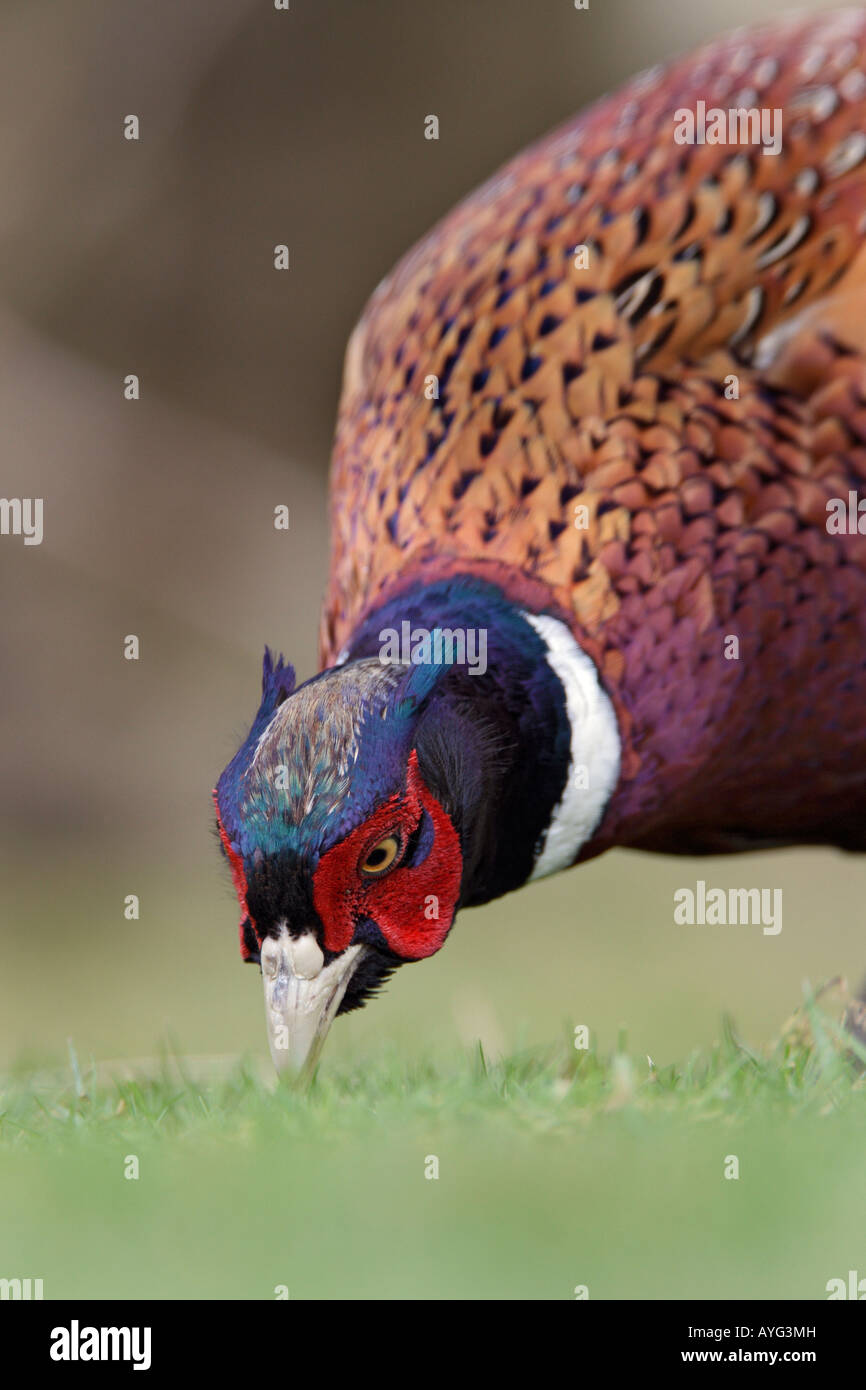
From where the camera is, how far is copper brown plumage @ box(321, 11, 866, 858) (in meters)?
3.20

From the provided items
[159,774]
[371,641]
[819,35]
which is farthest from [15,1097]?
[159,774]

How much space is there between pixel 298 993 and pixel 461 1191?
467mm

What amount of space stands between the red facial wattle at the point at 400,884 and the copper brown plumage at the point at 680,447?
20.8 inches

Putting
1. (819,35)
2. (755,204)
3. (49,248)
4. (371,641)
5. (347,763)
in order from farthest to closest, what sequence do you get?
(49,248)
(819,35)
(755,204)
(371,641)
(347,763)

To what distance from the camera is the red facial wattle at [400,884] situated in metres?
2.64

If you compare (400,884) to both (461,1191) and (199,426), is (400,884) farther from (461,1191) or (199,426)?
(199,426)

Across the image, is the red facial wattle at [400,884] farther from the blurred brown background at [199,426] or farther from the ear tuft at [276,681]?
the blurred brown background at [199,426]

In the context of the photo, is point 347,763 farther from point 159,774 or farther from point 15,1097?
point 159,774

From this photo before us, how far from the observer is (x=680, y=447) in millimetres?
3215

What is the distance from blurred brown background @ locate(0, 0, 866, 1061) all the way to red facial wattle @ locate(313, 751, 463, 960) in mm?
4252

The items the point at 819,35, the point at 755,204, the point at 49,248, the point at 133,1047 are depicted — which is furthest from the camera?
the point at 49,248

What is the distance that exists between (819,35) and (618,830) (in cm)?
184

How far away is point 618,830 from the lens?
3299mm

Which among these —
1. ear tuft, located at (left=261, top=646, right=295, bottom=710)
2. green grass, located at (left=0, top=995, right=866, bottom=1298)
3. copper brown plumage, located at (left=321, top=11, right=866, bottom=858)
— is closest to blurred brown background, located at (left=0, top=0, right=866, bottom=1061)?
copper brown plumage, located at (left=321, top=11, right=866, bottom=858)
